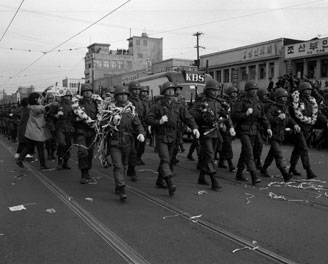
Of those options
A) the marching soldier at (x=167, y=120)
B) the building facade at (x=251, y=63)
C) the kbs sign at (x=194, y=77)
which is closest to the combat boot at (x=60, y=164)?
the marching soldier at (x=167, y=120)

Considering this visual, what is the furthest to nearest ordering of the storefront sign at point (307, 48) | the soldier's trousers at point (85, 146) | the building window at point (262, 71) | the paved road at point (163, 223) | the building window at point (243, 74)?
the building window at point (243, 74)
the building window at point (262, 71)
the storefront sign at point (307, 48)
the soldier's trousers at point (85, 146)
the paved road at point (163, 223)

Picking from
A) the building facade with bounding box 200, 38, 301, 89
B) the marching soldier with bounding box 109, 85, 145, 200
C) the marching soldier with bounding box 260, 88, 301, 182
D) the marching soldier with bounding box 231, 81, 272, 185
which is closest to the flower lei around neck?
the marching soldier with bounding box 260, 88, 301, 182

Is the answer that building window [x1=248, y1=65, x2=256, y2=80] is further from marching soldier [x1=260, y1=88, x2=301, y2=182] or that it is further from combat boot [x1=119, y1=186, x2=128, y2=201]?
combat boot [x1=119, y1=186, x2=128, y2=201]

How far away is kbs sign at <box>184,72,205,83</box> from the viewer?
789 inches

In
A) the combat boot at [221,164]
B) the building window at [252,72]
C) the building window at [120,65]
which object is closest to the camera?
the combat boot at [221,164]

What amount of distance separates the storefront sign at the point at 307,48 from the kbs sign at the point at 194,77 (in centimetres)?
1525

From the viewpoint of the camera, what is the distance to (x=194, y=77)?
66.4ft

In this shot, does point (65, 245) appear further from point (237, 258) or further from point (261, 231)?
point (261, 231)

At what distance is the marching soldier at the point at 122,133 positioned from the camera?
686 centimetres

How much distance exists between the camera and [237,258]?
4.21 meters

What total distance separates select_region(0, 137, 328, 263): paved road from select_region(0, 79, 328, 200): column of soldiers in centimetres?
41

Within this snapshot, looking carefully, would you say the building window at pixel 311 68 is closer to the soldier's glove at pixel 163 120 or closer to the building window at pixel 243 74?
the building window at pixel 243 74

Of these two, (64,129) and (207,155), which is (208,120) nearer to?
(207,155)

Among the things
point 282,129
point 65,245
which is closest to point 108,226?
point 65,245
